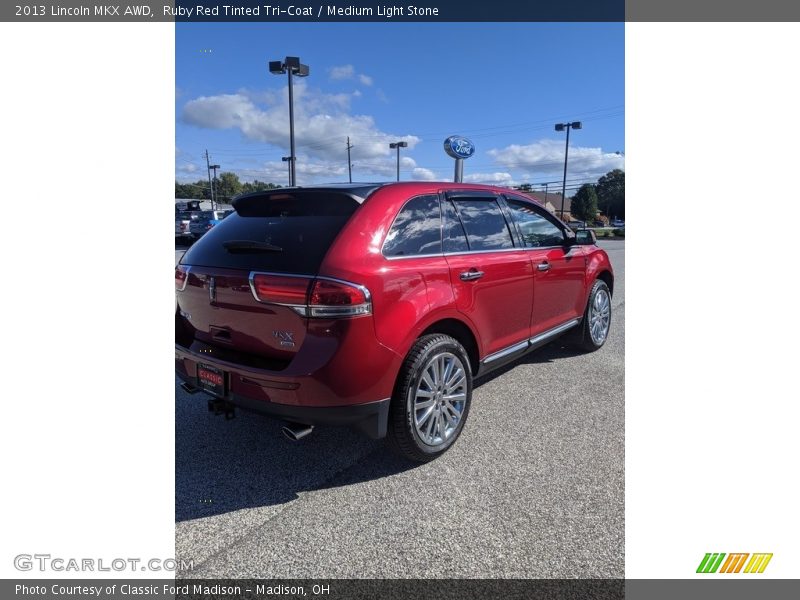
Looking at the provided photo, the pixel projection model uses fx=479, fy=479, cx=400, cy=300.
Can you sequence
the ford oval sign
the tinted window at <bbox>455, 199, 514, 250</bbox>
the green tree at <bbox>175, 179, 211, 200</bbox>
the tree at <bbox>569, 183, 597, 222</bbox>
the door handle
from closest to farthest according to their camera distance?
the door handle → the tinted window at <bbox>455, 199, 514, 250</bbox> → the ford oval sign → the tree at <bbox>569, 183, 597, 222</bbox> → the green tree at <bbox>175, 179, 211, 200</bbox>

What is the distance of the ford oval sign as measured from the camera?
14.1 metres

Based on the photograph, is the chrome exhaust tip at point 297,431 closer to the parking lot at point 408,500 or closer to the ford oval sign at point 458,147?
the parking lot at point 408,500

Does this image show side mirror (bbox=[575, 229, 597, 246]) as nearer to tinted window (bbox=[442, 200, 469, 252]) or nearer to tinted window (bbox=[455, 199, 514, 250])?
tinted window (bbox=[455, 199, 514, 250])

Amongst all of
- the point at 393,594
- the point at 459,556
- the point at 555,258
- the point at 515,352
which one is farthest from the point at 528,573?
the point at 555,258

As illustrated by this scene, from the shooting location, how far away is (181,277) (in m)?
3.07

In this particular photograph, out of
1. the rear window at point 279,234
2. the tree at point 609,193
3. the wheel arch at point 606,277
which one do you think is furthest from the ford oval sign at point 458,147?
the tree at point 609,193

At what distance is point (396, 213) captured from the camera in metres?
2.86

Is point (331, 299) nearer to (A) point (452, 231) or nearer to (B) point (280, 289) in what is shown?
(B) point (280, 289)

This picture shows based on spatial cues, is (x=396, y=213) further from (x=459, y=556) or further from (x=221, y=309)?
(x=459, y=556)

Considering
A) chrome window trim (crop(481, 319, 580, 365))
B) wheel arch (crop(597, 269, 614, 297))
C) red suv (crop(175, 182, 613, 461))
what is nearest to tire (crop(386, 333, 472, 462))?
red suv (crop(175, 182, 613, 461))

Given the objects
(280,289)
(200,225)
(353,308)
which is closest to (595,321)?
(353,308)

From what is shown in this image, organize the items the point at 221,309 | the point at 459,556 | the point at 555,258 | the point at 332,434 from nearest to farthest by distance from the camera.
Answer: the point at 459,556
the point at 221,309
the point at 332,434
the point at 555,258

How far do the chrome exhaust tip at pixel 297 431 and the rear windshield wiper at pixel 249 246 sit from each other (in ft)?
3.16

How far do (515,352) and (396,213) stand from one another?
5.32 feet
